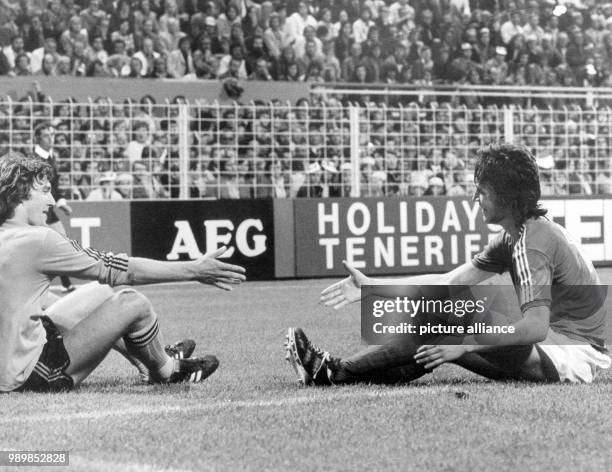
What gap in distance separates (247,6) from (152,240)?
6.67 metres

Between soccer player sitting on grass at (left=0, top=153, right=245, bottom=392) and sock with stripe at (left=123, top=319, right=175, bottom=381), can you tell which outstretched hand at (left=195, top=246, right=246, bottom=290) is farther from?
sock with stripe at (left=123, top=319, right=175, bottom=381)

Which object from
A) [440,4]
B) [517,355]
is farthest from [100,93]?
[517,355]

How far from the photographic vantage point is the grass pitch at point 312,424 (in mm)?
4148

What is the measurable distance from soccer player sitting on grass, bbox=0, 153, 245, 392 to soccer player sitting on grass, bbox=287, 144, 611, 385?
2.60 feet

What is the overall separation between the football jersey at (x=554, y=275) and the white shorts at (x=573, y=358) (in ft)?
0.16

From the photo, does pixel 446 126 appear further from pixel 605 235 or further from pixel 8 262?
pixel 8 262

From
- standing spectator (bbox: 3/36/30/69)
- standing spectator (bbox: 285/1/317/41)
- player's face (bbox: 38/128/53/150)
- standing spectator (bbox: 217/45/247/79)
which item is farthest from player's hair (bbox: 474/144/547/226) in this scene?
standing spectator (bbox: 285/1/317/41)

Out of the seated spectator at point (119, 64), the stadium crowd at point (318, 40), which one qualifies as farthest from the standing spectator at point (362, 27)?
the seated spectator at point (119, 64)

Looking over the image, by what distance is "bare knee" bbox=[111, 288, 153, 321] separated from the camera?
582 centimetres

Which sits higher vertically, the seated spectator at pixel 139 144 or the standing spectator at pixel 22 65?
the standing spectator at pixel 22 65

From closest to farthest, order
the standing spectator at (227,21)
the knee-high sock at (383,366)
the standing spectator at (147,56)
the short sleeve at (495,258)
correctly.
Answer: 1. the knee-high sock at (383,366)
2. the short sleeve at (495,258)
3. the standing spectator at (147,56)
4. the standing spectator at (227,21)

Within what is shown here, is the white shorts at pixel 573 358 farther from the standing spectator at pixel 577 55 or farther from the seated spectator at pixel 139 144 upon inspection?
the standing spectator at pixel 577 55

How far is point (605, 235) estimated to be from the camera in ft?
58.7

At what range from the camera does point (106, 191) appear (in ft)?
51.4
